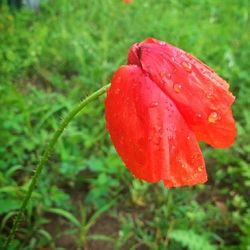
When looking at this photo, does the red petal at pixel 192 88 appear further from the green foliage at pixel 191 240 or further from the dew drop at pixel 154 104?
the green foliage at pixel 191 240

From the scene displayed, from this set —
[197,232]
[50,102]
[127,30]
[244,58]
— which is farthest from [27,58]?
[197,232]

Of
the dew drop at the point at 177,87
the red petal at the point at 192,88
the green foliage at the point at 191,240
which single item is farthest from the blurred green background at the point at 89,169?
the dew drop at the point at 177,87

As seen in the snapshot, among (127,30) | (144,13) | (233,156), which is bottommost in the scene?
(233,156)

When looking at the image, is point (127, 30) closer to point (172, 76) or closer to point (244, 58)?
point (244, 58)

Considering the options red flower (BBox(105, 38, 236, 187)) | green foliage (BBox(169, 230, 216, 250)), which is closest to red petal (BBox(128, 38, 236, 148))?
red flower (BBox(105, 38, 236, 187))

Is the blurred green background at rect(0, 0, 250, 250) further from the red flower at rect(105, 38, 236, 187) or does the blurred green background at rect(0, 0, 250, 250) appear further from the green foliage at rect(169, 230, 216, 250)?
the red flower at rect(105, 38, 236, 187)

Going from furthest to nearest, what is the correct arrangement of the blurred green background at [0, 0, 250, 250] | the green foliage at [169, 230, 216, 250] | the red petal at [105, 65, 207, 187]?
1. the blurred green background at [0, 0, 250, 250]
2. the green foliage at [169, 230, 216, 250]
3. the red petal at [105, 65, 207, 187]

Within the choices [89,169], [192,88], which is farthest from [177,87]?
[89,169]
